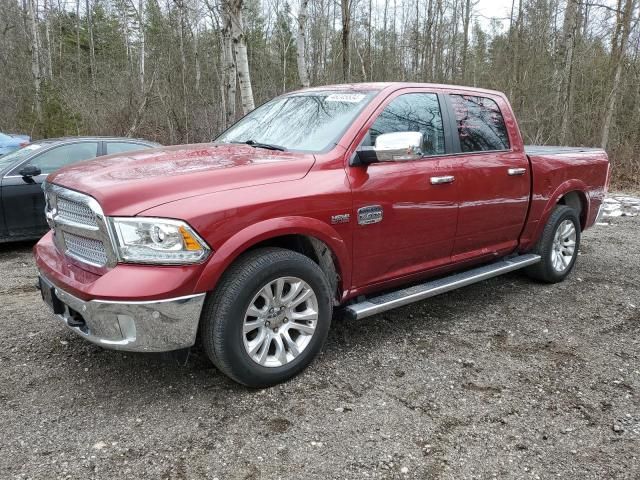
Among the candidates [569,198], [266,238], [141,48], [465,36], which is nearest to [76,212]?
[266,238]

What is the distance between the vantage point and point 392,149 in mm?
3328

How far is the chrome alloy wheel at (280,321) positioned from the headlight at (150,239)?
1.86 feet

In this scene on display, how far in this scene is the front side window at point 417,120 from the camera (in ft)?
12.4

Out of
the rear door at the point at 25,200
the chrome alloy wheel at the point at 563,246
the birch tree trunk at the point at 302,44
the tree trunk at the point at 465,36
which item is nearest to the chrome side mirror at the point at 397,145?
the chrome alloy wheel at the point at 563,246

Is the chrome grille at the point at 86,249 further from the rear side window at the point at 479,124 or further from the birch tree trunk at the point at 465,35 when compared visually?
the birch tree trunk at the point at 465,35

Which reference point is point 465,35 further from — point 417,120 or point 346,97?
point 346,97

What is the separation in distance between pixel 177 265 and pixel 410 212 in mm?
1767

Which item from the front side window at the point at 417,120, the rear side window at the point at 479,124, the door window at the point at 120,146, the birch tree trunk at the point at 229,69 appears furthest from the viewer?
the birch tree trunk at the point at 229,69

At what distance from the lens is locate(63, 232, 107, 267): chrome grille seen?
284cm

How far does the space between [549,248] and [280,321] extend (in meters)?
3.30

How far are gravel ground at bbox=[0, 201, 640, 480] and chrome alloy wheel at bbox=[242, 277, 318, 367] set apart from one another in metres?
0.24

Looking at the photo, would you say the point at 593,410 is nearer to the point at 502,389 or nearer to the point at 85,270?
the point at 502,389

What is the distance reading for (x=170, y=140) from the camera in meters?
18.5

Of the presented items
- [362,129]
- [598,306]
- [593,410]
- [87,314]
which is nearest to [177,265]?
[87,314]
